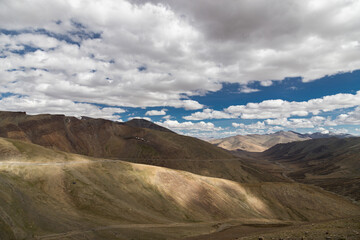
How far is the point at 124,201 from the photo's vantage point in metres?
53.0

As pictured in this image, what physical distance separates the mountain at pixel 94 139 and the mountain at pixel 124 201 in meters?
90.1

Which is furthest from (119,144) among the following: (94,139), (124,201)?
(124,201)

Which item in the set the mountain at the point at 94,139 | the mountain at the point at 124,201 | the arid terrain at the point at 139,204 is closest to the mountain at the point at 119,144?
the mountain at the point at 94,139

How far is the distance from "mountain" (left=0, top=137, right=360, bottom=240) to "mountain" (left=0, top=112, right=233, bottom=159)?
296 feet

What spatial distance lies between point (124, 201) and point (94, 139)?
448ft

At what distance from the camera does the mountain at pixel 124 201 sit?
1394 inches

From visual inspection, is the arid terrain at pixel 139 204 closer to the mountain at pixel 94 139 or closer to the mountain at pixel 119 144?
the mountain at pixel 119 144

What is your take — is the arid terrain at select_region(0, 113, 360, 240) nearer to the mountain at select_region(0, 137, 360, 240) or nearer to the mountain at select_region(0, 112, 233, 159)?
the mountain at select_region(0, 137, 360, 240)

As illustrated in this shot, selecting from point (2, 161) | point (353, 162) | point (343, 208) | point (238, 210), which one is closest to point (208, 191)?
point (238, 210)

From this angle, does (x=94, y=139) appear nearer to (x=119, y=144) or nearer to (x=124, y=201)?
(x=119, y=144)

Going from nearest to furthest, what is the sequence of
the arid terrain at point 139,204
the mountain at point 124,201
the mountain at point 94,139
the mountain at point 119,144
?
the arid terrain at point 139,204, the mountain at point 124,201, the mountain at point 94,139, the mountain at point 119,144

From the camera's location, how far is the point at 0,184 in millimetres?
38375

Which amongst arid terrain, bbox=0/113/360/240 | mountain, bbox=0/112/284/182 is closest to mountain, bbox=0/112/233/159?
mountain, bbox=0/112/284/182

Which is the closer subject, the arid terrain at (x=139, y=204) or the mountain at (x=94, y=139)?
the arid terrain at (x=139, y=204)
